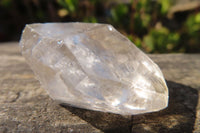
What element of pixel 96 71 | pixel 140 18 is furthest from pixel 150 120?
pixel 140 18

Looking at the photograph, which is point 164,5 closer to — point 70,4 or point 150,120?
point 70,4

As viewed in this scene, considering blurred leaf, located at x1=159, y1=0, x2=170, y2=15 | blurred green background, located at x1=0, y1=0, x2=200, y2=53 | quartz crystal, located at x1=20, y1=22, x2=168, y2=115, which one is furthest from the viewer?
blurred leaf, located at x1=159, y1=0, x2=170, y2=15

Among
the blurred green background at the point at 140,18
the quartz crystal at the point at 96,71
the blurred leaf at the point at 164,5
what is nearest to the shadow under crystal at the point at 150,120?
the quartz crystal at the point at 96,71

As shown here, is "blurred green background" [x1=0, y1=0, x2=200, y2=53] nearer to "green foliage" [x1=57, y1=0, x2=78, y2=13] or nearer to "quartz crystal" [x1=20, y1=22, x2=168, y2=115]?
"green foliage" [x1=57, y1=0, x2=78, y2=13]

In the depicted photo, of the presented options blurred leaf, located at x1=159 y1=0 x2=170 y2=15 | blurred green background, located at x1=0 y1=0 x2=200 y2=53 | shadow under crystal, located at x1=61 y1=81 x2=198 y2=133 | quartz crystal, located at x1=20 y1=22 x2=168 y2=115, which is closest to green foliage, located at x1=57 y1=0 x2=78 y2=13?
blurred green background, located at x1=0 y1=0 x2=200 y2=53

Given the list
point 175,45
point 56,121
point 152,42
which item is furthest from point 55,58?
point 175,45

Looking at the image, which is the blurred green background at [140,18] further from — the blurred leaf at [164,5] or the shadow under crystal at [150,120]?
the shadow under crystal at [150,120]
